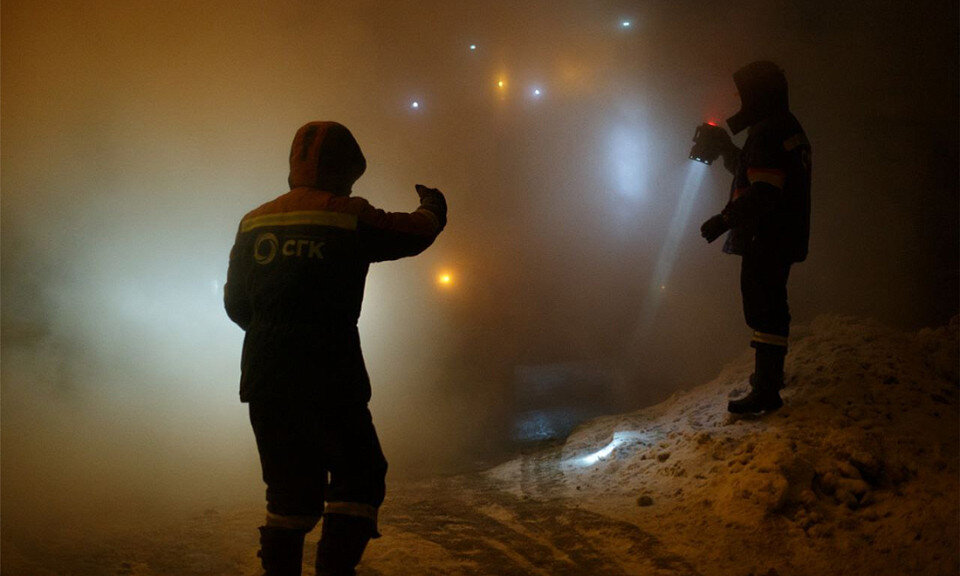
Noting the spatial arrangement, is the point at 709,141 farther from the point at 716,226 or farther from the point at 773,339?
the point at 773,339

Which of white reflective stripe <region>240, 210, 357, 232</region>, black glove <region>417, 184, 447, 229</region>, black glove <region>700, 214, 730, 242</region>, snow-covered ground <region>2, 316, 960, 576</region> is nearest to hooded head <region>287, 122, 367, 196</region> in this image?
white reflective stripe <region>240, 210, 357, 232</region>

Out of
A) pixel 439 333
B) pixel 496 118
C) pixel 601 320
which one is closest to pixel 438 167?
pixel 496 118

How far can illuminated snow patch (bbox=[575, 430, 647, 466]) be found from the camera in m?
4.06

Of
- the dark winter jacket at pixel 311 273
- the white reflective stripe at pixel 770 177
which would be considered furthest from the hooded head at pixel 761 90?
the dark winter jacket at pixel 311 273

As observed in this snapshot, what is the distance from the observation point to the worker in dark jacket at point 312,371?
2.05 metres

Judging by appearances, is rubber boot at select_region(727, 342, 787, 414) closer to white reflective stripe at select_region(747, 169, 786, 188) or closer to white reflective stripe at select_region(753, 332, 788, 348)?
white reflective stripe at select_region(753, 332, 788, 348)

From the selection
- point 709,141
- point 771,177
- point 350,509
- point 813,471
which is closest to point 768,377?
point 813,471

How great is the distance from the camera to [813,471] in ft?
8.96

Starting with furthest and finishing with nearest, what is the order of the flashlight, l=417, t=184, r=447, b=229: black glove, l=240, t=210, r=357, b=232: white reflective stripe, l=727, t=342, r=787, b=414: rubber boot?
the flashlight → l=727, t=342, r=787, b=414: rubber boot → l=417, t=184, r=447, b=229: black glove → l=240, t=210, r=357, b=232: white reflective stripe

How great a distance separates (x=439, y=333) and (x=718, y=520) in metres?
6.67

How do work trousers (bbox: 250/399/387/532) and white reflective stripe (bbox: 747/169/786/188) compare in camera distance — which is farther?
white reflective stripe (bbox: 747/169/786/188)

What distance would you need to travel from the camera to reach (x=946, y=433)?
9.32ft

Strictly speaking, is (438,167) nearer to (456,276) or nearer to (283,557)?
(456,276)

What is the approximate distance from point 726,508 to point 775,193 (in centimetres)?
172
